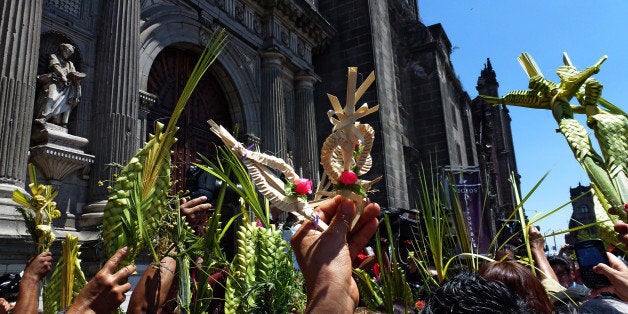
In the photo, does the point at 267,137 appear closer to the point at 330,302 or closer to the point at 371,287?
the point at 371,287

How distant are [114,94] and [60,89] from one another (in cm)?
72

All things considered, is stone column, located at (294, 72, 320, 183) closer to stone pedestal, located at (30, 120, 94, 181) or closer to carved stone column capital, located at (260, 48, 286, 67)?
carved stone column capital, located at (260, 48, 286, 67)

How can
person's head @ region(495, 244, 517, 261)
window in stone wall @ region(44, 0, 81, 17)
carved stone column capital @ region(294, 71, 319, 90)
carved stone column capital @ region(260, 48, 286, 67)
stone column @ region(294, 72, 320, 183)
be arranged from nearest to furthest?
person's head @ region(495, 244, 517, 261)
window in stone wall @ region(44, 0, 81, 17)
carved stone column capital @ region(260, 48, 286, 67)
stone column @ region(294, 72, 320, 183)
carved stone column capital @ region(294, 71, 319, 90)

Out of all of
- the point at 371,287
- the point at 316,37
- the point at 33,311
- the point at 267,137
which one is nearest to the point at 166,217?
the point at 33,311

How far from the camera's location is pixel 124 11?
7.21 metres

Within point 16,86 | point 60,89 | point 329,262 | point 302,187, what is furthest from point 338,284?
point 60,89

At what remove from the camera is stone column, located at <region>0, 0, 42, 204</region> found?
520 cm

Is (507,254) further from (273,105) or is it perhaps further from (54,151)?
(273,105)

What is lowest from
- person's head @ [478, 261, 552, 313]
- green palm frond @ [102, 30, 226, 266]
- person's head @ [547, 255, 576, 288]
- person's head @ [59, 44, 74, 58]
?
A: person's head @ [547, 255, 576, 288]

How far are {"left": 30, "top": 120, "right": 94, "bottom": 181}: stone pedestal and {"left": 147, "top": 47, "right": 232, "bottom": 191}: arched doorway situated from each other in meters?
2.08

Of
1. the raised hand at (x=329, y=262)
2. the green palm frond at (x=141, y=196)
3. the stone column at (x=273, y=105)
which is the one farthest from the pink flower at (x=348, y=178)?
the stone column at (x=273, y=105)

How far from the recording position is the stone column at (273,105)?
419 inches

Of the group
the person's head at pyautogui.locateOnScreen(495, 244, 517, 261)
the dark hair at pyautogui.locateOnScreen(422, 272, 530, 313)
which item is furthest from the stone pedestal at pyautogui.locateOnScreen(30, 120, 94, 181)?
the dark hair at pyautogui.locateOnScreen(422, 272, 530, 313)

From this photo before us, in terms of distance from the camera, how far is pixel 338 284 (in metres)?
1.58
